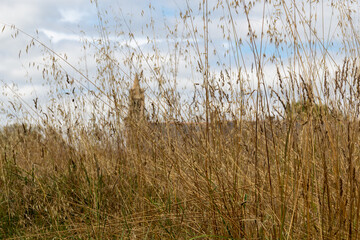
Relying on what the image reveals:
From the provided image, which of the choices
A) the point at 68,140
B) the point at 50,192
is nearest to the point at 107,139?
the point at 68,140

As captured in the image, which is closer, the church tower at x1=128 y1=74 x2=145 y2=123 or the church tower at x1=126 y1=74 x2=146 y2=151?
the church tower at x1=126 y1=74 x2=146 y2=151

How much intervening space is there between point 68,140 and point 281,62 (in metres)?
1.83

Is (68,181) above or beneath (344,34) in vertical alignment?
beneath

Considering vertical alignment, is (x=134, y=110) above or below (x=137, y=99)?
below

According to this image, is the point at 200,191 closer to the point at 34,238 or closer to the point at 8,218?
the point at 34,238

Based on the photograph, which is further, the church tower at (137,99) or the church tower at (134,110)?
the church tower at (137,99)

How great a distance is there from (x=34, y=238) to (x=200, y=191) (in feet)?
3.93

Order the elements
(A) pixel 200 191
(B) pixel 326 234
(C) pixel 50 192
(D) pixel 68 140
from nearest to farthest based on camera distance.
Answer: (B) pixel 326 234 → (A) pixel 200 191 → (C) pixel 50 192 → (D) pixel 68 140

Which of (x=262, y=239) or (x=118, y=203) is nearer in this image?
(x=262, y=239)

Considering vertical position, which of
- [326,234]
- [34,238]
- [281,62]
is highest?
[281,62]

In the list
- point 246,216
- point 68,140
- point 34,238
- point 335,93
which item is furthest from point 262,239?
point 68,140

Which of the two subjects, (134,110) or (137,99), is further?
(137,99)

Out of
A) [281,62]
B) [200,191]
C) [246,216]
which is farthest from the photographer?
[281,62]

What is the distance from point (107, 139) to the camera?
11.0ft
